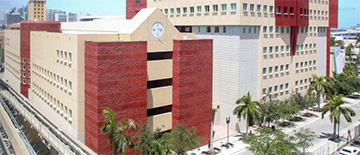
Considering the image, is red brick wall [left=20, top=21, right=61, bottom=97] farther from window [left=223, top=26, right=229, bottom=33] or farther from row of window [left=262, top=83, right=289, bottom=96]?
row of window [left=262, top=83, right=289, bottom=96]

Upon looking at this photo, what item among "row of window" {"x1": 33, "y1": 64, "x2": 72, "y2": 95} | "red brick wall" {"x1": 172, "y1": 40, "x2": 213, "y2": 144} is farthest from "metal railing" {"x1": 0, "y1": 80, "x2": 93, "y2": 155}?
"red brick wall" {"x1": 172, "y1": 40, "x2": 213, "y2": 144}

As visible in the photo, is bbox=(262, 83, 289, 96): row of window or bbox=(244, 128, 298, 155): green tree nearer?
bbox=(244, 128, 298, 155): green tree

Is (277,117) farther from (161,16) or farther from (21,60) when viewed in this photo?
(21,60)

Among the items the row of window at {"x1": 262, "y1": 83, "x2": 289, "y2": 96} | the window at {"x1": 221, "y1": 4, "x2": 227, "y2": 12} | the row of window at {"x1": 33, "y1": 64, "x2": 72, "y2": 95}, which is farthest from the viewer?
the row of window at {"x1": 262, "y1": 83, "x2": 289, "y2": 96}

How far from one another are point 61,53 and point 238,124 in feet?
88.1

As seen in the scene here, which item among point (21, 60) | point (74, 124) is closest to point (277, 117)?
point (74, 124)

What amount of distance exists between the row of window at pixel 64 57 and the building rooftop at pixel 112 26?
6.40 m

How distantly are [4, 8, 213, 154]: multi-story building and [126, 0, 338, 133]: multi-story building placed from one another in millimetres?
8238

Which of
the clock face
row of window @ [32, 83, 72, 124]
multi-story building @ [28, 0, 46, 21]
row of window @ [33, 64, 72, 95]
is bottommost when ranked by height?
row of window @ [32, 83, 72, 124]

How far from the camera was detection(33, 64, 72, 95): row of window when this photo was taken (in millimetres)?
38253

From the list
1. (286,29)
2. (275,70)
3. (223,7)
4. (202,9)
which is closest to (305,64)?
(286,29)

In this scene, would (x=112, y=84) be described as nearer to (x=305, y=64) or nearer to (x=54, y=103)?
(x=54, y=103)

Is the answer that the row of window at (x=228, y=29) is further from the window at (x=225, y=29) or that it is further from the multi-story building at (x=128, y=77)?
the multi-story building at (x=128, y=77)

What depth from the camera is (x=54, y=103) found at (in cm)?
4409
